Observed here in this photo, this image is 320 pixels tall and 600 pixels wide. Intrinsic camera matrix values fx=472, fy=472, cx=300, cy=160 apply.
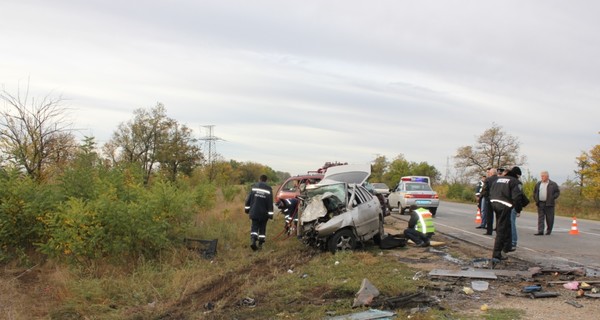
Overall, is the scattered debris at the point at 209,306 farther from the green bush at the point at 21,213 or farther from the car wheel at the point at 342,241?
the green bush at the point at 21,213

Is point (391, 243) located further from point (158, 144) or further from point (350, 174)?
point (158, 144)

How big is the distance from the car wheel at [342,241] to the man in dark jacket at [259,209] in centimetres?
205

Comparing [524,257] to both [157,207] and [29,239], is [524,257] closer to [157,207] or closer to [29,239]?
[157,207]

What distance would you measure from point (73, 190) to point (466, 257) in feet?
30.5

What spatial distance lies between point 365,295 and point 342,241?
408 cm

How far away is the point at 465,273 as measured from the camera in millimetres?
7863

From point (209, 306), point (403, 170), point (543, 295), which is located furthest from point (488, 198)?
point (403, 170)

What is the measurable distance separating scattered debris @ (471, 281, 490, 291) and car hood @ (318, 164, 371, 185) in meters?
5.62

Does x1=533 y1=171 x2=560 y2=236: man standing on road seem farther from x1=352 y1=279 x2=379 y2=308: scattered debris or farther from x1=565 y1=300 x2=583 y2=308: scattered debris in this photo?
x1=352 y1=279 x2=379 y2=308: scattered debris

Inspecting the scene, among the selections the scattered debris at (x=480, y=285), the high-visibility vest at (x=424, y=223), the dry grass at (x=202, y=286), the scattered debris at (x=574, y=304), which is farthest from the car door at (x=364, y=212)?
the scattered debris at (x=574, y=304)

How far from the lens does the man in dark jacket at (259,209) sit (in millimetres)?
11656

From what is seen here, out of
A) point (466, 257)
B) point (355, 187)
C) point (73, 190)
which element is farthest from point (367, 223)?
point (73, 190)

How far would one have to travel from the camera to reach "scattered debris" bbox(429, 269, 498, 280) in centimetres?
761

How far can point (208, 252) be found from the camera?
11180 millimetres
